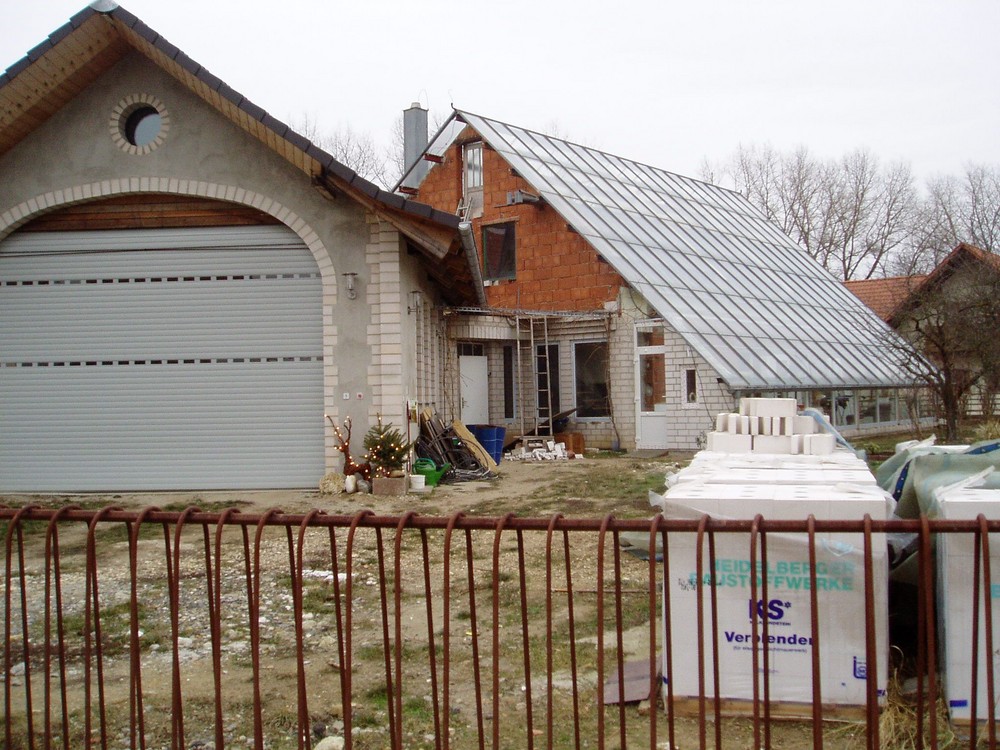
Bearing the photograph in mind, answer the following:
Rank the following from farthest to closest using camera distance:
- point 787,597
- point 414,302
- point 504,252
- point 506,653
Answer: point 504,252, point 414,302, point 506,653, point 787,597

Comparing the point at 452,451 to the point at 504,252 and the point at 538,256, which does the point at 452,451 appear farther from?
the point at 504,252

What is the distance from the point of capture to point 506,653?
5836 millimetres

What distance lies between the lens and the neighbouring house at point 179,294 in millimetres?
13719

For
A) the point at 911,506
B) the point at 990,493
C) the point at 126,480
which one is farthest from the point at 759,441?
the point at 126,480

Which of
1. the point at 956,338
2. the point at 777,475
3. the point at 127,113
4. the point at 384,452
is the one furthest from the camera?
the point at 956,338

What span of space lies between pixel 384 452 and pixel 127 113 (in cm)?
627

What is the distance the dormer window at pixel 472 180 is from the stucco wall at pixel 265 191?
10441 mm

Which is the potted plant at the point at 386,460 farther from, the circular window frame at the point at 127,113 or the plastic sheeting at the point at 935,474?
the plastic sheeting at the point at 935,474

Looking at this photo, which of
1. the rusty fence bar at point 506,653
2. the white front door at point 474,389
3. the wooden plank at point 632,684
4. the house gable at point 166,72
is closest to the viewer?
the rusty fence bar at point 506,653

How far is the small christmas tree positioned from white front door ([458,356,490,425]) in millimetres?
8039

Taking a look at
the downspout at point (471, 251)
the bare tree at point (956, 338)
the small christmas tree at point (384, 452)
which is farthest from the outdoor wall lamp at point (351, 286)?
the bare tree at point (956, 338)

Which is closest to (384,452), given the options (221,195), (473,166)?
(221,195)

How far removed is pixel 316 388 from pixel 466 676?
899 centimetres

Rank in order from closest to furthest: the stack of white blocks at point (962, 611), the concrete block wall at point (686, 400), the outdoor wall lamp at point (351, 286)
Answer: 1. the stack of white blocks at point (962, 611)
2. the outdoor wall lamp at point (351, 286)
3. the concrete block wall at point (686, 400)
